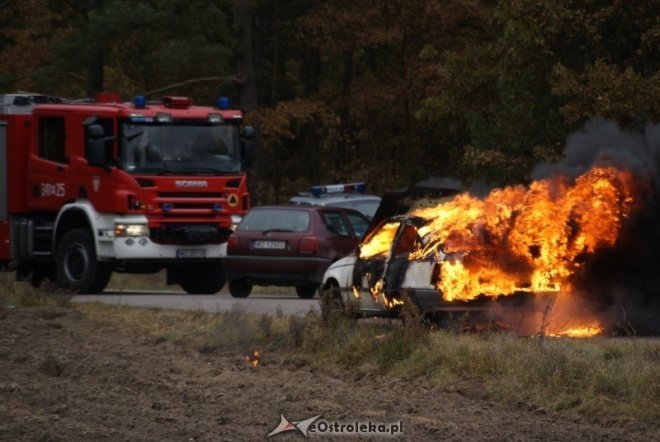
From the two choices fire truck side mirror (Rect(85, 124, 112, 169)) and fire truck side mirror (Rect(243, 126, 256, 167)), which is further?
fire truck side mirror (Rect(243, 126, 256, 167))

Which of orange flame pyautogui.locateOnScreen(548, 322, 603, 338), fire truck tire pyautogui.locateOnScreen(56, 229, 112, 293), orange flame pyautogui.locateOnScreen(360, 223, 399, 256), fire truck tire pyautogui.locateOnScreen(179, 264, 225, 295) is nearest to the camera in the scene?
orange flame pyautogui.locateOnScreen(548, 322, 603, 338)

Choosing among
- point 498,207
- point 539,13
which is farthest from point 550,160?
point 498,207

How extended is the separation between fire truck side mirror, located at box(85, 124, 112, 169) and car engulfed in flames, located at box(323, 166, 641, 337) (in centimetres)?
747

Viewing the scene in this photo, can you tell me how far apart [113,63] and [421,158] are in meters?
12.1

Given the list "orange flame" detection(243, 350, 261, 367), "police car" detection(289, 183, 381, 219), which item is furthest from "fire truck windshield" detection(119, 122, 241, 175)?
"orange flame" detection(243, 350, 261, 367)

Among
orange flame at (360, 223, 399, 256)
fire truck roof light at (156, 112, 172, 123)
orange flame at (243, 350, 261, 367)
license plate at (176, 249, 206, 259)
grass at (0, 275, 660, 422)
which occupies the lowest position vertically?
license plate at (176, 249, 206, 259)

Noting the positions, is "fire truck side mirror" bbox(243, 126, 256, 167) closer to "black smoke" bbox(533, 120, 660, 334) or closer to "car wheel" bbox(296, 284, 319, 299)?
"car wheel" bbox(296, 284, 319, 299)

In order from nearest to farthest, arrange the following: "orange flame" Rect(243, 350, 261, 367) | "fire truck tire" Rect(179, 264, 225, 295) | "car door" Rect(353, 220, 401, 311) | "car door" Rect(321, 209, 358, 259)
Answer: "orange flame" Rect(243, 350, 261, 367)
"car door" Rect(353, 220, 401, 311)
"car door" Rect(321, 209, 358, 259)
"fire truck tire" Rect(179, 264, 225, 295)

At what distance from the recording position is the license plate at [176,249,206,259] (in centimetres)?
2500

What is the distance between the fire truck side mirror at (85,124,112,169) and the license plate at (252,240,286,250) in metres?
3.09

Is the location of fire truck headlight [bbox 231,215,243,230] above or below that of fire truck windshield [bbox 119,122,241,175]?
below

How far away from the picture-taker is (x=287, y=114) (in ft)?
154

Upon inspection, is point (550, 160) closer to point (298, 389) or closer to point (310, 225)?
point (310, 225)

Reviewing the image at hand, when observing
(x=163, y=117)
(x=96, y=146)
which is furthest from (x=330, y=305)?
(x=163, y=117)
